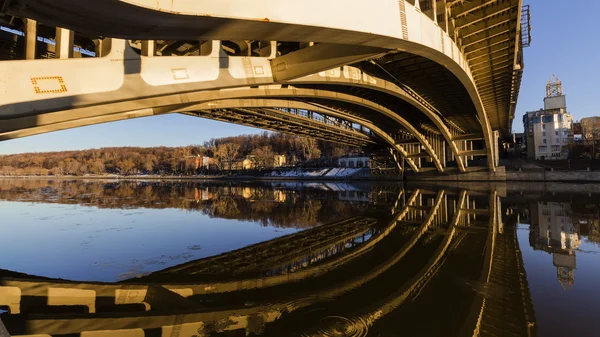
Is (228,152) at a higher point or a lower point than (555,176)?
higher

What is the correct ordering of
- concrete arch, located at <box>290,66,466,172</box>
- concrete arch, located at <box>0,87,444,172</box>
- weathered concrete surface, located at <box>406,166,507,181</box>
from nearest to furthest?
concrete arch, located at <box>0,87,444,172</box>
concrete arch, located at <box>290,66,466,172</box>
weathered concrete surface, located at <box>406,166,507,181</box>

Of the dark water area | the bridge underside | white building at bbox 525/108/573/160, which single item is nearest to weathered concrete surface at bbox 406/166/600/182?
the bridge underside

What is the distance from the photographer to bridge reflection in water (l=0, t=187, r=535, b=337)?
3697 mm

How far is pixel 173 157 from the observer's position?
390 ft

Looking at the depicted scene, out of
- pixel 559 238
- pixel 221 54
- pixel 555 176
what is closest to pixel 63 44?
pixel 221 54

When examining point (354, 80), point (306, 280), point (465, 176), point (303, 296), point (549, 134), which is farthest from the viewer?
point (549, 134)

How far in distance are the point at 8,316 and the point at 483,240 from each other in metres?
9.94

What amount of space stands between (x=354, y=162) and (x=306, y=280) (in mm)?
64982

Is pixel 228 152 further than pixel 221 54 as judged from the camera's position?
Yes

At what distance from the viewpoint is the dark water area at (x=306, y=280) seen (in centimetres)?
376

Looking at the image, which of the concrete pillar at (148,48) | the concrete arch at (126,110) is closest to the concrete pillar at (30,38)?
the concrete pillar at (148,48)

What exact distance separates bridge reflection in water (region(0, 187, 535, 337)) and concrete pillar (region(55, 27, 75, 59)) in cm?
419

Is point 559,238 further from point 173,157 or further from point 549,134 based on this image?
point 173,157

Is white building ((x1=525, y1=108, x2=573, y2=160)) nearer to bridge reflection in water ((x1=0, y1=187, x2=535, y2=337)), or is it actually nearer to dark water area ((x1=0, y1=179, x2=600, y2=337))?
dark water area ((x1=0, y1=179, x2=600, y2=337))
